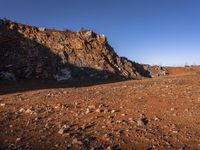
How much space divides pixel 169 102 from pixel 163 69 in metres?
26.2

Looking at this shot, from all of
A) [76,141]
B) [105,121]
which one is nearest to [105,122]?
[105,121]

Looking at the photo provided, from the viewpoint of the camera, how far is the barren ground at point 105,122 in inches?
240

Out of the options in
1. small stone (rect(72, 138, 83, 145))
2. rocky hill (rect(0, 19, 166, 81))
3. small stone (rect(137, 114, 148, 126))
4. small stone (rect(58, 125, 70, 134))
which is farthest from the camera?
rocky hill (rect(0, 19, 166, 81))

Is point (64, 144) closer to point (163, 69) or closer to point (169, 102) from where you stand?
point (169, 102)

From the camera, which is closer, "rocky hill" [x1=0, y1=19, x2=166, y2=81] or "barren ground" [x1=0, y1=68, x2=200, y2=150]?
"barren ground" [x1=0, y1=68, x2=200, y2=150]

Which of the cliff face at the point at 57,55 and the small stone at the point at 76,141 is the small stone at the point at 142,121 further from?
the cliff face at the point at 57,55

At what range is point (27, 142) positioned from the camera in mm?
6164

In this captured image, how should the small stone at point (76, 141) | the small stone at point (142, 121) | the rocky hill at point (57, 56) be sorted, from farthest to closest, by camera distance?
the rocky hill at point (57, 56) < the small stone at point (142, 121) < the small stone at point (76, 141)

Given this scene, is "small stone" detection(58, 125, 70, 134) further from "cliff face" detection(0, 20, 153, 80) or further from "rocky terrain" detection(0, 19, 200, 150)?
"cliff face" detection(0, 20, 153, 80)

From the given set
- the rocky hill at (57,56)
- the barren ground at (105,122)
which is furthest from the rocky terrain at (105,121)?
the rocky hill at (57,56)

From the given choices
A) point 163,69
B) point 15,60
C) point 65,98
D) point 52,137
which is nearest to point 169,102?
point 65,98

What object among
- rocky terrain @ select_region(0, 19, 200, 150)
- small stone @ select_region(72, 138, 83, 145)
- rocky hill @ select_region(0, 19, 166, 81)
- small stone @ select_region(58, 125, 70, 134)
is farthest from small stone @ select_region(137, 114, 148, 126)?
rocky hill @ select_region(0, 19, 166, 81)

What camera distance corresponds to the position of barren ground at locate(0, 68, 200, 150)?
20.0ft

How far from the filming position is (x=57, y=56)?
26.4 meters
